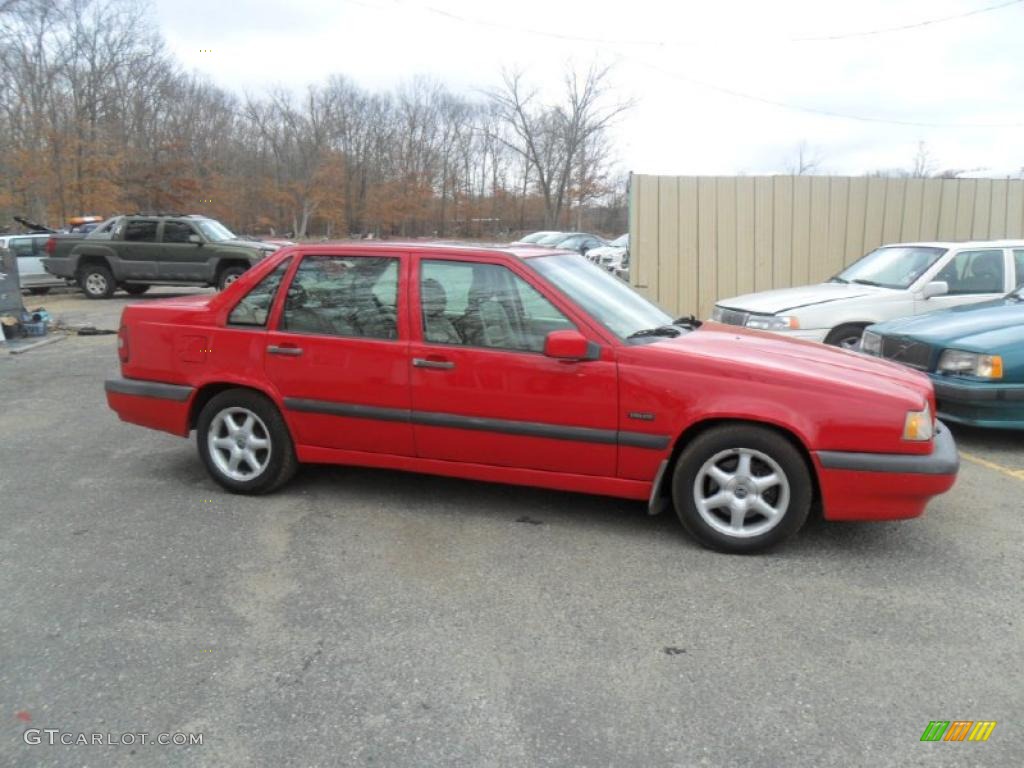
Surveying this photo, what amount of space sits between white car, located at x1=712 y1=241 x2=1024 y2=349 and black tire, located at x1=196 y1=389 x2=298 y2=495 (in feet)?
16.6

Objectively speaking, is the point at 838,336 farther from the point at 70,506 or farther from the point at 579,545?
the point at 70,506

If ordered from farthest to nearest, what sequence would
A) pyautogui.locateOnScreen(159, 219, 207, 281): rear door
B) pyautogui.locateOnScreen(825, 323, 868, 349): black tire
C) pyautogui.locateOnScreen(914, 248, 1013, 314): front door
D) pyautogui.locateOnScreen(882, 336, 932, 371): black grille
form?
pyautogui.locateOnScreen(159, 219, 207, 281): rear door, pyautogui.locateOnScreen(914, 248, 1013, 314): front door, pyautogui.locateOnScreen(825, 323, 868, 349): black tire, pyautogui.locateOnScreen(882, 336, 932, 371): black grille

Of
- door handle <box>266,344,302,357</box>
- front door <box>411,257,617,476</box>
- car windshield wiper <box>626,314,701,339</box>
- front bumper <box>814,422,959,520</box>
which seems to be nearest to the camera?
front bumper <box>814,422,959,520</box>

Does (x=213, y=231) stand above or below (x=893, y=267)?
above

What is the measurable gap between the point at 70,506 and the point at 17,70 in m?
37.4

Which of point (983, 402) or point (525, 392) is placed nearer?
point (525, 392)

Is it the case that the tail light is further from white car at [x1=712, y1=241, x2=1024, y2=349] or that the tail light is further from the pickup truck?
the pickup truck

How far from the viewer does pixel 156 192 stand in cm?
3978

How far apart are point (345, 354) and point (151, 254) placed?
1432 centimetres

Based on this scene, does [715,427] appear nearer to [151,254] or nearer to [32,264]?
[151,254]

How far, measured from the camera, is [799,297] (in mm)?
8070

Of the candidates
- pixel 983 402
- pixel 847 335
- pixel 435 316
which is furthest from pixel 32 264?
pixel 983 402

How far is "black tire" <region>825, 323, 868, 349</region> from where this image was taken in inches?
304

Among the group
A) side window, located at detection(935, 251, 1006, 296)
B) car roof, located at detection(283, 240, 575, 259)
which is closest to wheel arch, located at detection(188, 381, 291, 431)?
car roof, located at detection(283, 240, 575, 259)
